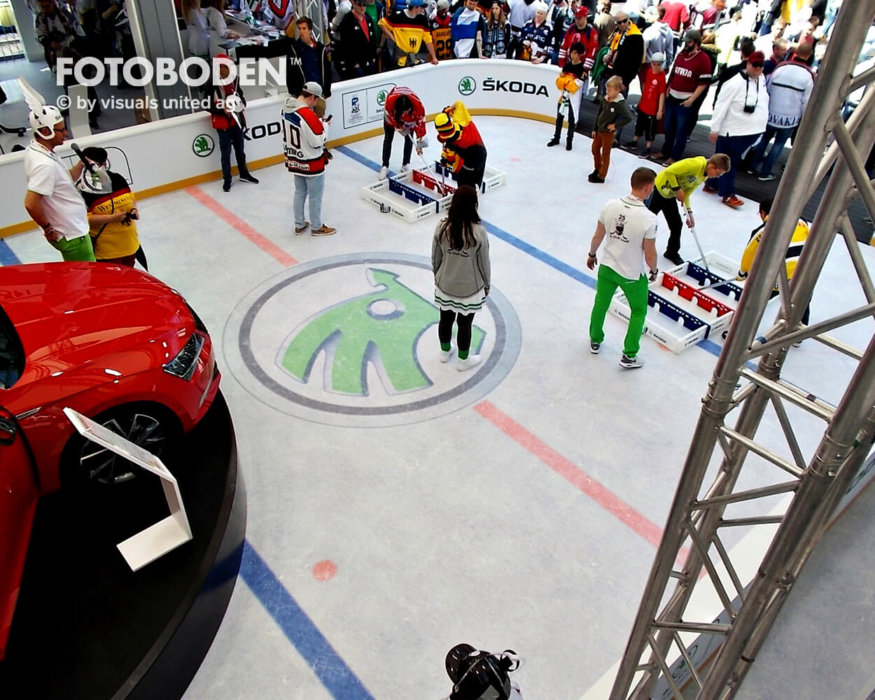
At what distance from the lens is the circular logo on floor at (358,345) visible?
19.5 ft

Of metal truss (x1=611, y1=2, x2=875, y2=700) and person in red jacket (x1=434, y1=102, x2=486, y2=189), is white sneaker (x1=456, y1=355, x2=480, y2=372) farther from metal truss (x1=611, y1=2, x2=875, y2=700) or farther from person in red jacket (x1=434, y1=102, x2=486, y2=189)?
metal truss (x1=611, y1=2, x2=875, y2=700)

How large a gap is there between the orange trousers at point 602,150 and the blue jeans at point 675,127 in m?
1.22

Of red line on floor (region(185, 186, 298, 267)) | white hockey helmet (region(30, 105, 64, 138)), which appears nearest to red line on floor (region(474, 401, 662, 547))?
red line on floor (region(185, 186, 298, 267))

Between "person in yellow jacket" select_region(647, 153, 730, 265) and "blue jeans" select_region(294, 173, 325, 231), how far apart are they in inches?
142

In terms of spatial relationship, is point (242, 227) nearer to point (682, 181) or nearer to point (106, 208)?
point (106, 208)

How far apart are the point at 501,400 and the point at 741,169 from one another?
668cm

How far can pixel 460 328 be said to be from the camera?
607 centimetres

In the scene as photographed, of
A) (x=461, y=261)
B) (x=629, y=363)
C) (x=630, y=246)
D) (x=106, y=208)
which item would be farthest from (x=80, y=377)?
(x=629, y=363)

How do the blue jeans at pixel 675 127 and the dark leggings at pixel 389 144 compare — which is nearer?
the dark leggings at pixel 389 144

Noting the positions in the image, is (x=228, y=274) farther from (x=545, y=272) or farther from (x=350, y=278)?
(x=545, y=272)

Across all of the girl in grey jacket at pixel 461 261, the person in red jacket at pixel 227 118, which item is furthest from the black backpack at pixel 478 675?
the person in red jacket at pixel 227 118

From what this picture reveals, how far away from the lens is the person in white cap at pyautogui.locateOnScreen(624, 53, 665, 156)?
1002 cm

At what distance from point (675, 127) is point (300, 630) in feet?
28.9

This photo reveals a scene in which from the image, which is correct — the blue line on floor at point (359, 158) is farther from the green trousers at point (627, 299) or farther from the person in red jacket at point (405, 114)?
the green trousers at point (627, 299)
